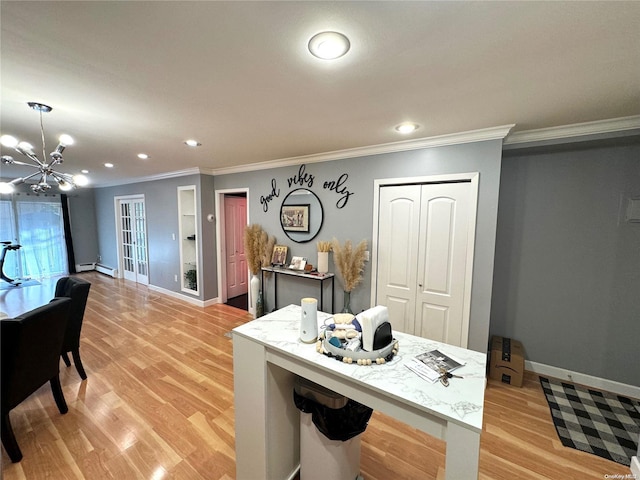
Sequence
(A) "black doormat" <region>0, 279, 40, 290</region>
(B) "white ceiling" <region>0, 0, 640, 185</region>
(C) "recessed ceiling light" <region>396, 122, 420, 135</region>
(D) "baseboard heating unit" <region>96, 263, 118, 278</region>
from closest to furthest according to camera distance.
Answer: (B) "white ceiling" <region>0, 0, 640, 185</region> < (C) "recessed ceiling light" <region>396, 122, 420, 135</region> < (A) "black doormat" <region>0, 279, 40, 290</region> < (D) "baseboard heating unit" <region>96, 263, 118, 278</region>

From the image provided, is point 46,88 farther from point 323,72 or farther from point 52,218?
point 52,218

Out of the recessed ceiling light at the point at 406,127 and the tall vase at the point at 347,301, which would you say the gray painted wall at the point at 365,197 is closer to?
the tall vase at the point at 347,301

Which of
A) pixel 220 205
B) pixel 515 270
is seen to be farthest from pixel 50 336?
pixel 515 270

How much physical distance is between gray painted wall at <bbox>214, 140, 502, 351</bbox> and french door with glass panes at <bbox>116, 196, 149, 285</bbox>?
2.77 meters

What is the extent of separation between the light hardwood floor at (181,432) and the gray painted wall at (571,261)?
22.3 inches

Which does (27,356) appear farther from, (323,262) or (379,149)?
(379,149)

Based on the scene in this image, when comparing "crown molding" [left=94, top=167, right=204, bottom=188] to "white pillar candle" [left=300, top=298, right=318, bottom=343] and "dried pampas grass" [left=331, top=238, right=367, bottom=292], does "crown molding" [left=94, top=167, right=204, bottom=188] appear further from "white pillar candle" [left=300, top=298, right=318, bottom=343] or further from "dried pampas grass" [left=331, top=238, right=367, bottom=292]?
"white pillar candle" [left=300, top=298, right=318, bottom=343]

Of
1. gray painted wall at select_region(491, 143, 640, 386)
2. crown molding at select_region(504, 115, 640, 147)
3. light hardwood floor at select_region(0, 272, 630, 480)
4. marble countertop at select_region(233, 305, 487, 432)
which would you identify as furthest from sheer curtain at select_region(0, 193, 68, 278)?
gray painted wall at select_region(491, 143, 640, 386)

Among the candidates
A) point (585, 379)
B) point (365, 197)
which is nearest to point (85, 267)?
point (365, 197)

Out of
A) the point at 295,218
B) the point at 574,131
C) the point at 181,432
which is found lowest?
the point at 181,432

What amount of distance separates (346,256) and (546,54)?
2.22 meters

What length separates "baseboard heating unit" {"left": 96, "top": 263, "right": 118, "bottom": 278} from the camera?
6.53 metres

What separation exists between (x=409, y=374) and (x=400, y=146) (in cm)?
233

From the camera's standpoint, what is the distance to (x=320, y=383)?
46.9 inches
